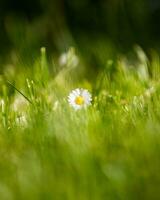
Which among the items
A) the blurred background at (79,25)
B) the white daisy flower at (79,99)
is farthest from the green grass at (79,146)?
the blurred background at (79,25)

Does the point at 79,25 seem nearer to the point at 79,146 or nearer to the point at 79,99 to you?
the point at 79,99

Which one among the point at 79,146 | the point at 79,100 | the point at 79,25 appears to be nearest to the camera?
the point at 79,146

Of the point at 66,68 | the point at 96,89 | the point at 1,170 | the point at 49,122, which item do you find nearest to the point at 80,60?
the point at 66,68

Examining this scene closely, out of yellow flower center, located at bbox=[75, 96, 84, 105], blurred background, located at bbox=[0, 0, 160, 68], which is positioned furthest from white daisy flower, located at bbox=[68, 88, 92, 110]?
blurred background, located at bbox=[0, 0, 160, 68]

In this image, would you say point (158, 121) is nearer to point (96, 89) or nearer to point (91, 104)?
point (91, 104)

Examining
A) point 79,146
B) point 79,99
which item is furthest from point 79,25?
point 79,146

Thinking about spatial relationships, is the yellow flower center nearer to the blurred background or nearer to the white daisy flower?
the white daisy flower

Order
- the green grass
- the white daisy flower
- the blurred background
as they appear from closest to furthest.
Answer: the green grass < the white daisy flower < the blurred background
